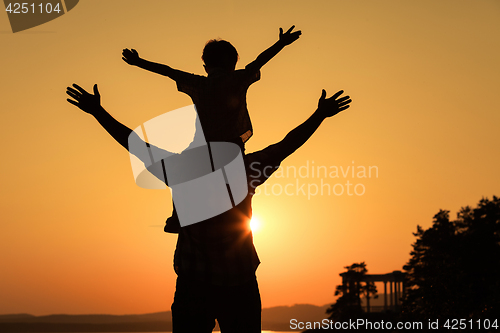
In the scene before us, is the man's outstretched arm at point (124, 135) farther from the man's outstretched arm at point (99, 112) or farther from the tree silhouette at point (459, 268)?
the tree silhouette at point (459, 268)

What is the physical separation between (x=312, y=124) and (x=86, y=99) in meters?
1.87

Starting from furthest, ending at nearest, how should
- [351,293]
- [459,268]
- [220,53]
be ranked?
[351,293] < [459,268] < [220,53]

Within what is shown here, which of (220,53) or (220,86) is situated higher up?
(220,53)

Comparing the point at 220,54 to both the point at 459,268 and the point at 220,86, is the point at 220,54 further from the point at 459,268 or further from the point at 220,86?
the point at 459,268

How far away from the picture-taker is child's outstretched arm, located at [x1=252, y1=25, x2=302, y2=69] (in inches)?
170

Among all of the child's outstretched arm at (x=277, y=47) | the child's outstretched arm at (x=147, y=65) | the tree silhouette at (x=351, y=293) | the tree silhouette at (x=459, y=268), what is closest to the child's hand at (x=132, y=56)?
the child's outstretched arm at (x=147, y=65)

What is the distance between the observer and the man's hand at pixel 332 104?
461 cm

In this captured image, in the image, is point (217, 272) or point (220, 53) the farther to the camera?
point (220, 53)

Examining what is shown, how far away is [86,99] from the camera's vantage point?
4516 millimetres

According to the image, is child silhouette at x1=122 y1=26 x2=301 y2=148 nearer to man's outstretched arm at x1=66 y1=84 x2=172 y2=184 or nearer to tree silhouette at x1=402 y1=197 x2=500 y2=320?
man's outstretched arm at x1=66 y1=84 x2=172 y2=184

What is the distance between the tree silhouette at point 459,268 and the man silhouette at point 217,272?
163 feet

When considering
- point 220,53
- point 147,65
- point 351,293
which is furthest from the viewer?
point 351,293

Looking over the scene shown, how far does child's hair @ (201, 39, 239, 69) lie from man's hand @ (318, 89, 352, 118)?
2.71ft

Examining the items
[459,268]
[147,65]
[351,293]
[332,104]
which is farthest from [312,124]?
[351,293]
